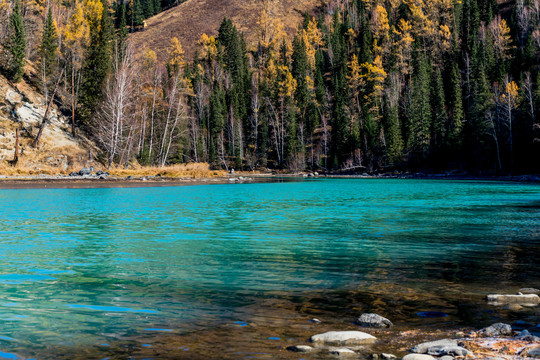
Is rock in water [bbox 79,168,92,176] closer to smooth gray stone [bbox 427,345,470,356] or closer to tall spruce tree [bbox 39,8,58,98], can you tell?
tall spruce tree [bbox 39,8,58,98]

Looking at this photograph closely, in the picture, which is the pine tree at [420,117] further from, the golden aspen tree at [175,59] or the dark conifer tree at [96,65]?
the golden aspen tree at [175,59]

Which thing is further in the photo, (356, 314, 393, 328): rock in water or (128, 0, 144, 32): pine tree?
(128, 0, 144, 32): pine tree

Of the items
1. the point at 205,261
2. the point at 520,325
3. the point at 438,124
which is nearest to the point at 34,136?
the point at 205,261

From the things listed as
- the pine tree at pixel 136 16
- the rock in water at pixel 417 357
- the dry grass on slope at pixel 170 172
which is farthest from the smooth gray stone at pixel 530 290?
the pine tree at pixel 136 16

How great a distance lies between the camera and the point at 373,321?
22.0 feet

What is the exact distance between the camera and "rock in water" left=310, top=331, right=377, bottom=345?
595 centimetres

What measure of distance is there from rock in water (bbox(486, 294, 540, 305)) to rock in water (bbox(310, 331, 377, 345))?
3.05 m

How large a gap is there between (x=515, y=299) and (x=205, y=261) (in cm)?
701

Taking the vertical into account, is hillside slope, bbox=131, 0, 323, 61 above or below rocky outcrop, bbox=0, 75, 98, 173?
above

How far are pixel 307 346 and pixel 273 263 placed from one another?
5.95m

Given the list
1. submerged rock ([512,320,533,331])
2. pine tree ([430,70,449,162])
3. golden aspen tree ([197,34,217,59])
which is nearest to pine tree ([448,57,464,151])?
pine tree ([430,70,449,162])

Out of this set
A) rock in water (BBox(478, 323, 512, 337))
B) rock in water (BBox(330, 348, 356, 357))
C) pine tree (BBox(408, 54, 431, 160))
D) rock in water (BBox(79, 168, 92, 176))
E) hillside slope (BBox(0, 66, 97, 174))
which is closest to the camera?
rock in water (BBox(330, 348, 356, 357))

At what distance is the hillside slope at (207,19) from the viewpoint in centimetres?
15000

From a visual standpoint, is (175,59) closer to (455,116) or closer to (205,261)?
(455,116)
